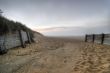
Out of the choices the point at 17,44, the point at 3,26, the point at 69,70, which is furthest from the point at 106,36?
the point at 69,70

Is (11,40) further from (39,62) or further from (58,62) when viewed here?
(58,62)

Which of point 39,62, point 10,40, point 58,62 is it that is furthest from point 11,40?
point 58,62

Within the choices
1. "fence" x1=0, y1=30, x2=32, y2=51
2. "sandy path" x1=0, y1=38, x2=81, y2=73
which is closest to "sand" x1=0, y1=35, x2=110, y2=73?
"sandy path" x1=0, y1=38, x2=81, y2=73

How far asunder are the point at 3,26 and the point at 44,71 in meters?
9.33

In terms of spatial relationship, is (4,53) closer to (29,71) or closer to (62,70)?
(29,71)

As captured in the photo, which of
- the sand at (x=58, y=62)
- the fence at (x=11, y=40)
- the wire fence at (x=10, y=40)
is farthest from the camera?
the fence at (x=11, y=40)

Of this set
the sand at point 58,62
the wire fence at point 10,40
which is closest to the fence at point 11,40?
the wire fence at point 10,40

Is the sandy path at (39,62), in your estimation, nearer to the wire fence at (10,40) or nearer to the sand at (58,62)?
the sand at (58,62)

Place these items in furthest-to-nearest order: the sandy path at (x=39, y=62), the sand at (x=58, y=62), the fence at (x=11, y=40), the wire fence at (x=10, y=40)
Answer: the fence at (x=11, y=40), the wire fence at (x=10, y=40), the sandy path at (x=39, y=62), the sand at (x=58, y=62)

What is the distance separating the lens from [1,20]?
15.1 m

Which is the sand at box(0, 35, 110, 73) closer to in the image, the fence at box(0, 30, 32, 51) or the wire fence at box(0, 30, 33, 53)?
the wire fence at box(0, 30, 33, 53)

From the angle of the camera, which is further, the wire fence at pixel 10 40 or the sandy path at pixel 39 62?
the wire fence at pixel 10 40

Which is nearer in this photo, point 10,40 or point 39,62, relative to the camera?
point 39,62

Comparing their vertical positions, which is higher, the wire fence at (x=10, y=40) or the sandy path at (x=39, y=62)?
the wire fence at (x=10, y=40)
